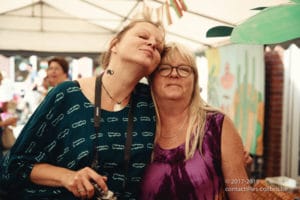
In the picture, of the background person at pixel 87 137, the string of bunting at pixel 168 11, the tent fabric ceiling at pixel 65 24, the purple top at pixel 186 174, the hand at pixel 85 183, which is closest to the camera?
the hand at pixel 85 183

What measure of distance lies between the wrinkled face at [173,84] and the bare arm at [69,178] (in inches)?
15.1

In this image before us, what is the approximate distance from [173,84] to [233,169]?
34cm

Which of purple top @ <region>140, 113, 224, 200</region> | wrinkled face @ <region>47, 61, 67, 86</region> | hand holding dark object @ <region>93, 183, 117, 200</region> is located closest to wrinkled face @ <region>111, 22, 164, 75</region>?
A: purple top @ <region>140, 113, 224, 200</region>

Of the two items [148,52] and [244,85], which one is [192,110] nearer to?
[148,52]

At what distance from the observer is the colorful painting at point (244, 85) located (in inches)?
128

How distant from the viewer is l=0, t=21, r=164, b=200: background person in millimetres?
985

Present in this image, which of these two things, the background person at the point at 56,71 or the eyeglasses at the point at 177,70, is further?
the background person at the point at 56,71

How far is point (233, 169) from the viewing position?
3.70ft

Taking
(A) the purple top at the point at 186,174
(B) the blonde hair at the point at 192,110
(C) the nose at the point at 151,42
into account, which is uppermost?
(C) the nose at the point at 151,42

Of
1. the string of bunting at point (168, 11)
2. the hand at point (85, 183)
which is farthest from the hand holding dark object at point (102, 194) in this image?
the string of bunting at point (168, 11)

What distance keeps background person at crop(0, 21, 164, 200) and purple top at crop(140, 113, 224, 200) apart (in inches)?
2.5

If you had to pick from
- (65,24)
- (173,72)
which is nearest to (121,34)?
(173,72)

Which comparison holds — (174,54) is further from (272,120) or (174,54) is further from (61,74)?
(272,120)

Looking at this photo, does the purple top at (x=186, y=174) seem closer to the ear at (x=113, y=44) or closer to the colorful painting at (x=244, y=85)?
the ear at (x=113, y=44)
